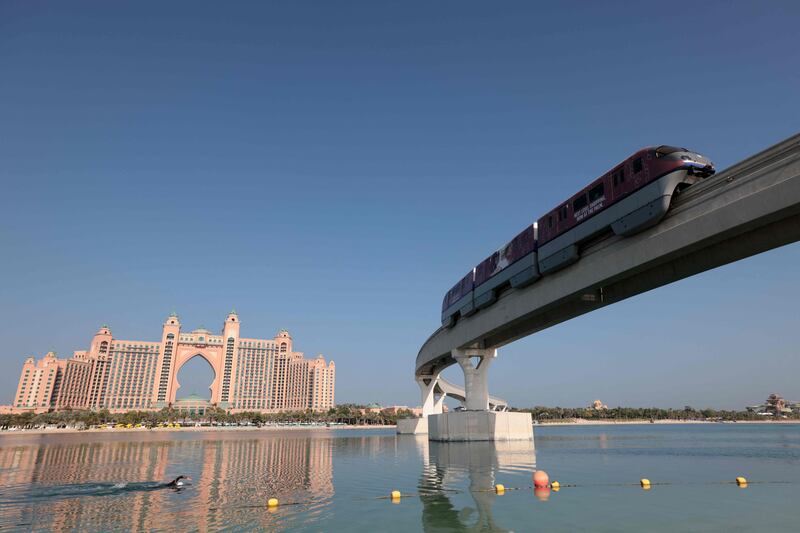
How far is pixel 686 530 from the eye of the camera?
1571 cm

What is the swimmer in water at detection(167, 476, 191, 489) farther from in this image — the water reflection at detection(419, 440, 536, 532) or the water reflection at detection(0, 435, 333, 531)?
Answer: the water reflection at detection(419, 440, 536, 532)

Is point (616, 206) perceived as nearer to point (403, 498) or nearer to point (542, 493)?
point (542, 493)

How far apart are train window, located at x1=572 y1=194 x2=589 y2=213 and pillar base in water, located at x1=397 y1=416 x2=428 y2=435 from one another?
66425 mm

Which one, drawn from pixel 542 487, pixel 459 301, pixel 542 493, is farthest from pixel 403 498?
pixel 459 301

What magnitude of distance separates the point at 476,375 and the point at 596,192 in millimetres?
34155

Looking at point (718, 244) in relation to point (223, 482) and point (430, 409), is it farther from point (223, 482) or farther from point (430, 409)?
point (430, 409)

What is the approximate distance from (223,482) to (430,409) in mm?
70695

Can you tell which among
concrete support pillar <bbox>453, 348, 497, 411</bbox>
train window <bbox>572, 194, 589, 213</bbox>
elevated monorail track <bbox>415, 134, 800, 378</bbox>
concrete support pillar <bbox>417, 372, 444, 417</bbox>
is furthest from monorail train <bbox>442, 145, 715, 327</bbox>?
concrete support pillar <bbox>417, 372, 444, 417</bbox>

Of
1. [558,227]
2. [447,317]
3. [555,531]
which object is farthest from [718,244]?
[447,317]

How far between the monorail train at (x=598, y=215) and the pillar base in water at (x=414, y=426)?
162ft

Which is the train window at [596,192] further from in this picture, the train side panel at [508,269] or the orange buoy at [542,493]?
the orange buoy at [542,493]

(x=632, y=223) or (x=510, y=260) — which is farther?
(x=510, y=260)

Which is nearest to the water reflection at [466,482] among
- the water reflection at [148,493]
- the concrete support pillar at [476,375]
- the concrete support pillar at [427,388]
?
the water reflection at [148,493]

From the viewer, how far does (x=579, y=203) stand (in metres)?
34.3
